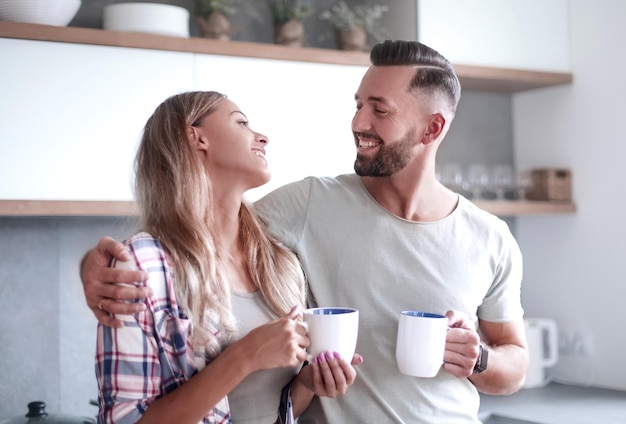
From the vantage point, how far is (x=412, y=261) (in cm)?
164

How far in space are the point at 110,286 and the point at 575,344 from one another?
2.18 metres

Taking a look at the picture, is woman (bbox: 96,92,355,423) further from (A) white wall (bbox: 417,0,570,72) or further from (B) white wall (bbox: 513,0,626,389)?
(B) white wall (bbox: 513,0,626,389)

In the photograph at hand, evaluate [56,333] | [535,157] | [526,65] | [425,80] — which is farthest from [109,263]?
[535,157]

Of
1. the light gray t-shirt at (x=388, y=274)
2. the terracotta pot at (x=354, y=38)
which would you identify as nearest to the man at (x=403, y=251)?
the light gray t-shirt at (x=388, y=274)

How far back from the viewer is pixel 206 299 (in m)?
1.36

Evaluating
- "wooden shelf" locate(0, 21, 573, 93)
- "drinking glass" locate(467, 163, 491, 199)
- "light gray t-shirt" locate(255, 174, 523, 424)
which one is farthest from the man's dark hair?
"drinking glass" locate(467, 163, 491, 199)

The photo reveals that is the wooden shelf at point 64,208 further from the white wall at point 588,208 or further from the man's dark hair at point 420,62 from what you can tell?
the white wall at point 588,208

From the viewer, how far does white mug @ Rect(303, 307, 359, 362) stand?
1281mm

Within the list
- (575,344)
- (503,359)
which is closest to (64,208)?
(503,359)

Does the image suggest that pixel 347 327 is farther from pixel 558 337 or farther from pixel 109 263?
pixel 558 337

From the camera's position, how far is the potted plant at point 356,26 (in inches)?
107

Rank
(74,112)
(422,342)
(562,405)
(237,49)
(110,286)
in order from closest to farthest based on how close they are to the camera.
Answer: (110,286) < (422,342) < (74,112) < (237,49) < (562,405)

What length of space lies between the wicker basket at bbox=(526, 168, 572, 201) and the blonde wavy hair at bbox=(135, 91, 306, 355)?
5.59 ft

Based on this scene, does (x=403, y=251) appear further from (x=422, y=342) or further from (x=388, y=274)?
(x=422, y=342)
